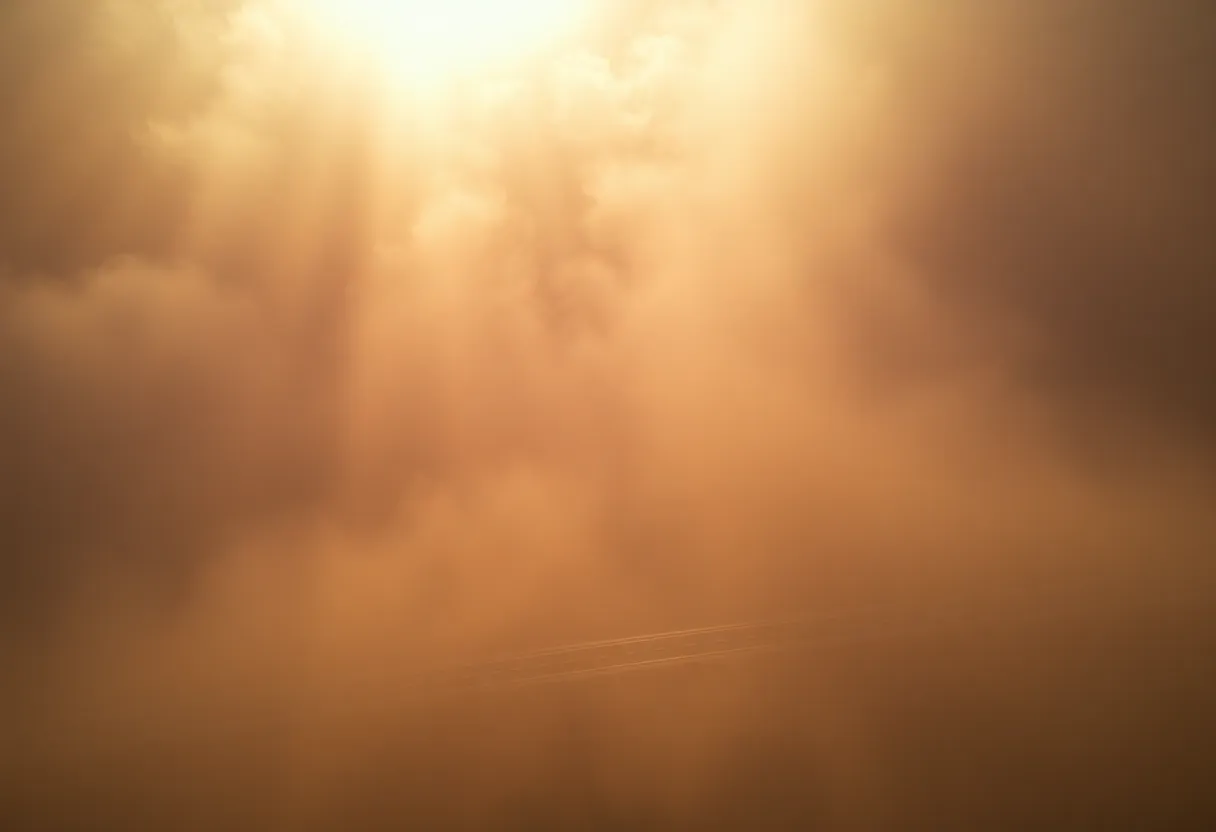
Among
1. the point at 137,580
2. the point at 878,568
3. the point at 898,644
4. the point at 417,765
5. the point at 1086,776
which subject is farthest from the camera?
the point at 137,580

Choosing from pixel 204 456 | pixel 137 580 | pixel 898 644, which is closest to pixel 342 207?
pixel 204 456

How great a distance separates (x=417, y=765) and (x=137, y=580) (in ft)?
14.7

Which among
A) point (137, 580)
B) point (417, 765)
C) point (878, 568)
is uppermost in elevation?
point (137, 580)

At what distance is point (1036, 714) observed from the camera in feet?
15.5

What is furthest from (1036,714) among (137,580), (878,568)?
(137,580)

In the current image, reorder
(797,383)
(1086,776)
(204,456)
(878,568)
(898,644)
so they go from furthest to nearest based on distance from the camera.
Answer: (797,383) → (204,456) → (878,568) → (898,644) → (1086,776)

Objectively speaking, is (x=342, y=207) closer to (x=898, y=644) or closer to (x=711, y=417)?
(x=711, y=417)

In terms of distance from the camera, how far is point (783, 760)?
462 centimetres

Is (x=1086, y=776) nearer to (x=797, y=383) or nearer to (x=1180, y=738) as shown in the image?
(x=1180, y=738)

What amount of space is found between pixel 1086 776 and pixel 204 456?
810 cm

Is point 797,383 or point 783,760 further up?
point 797,383

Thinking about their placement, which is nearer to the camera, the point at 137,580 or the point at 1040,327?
the point at 137,580

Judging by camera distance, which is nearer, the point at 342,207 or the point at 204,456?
the point at 204,456

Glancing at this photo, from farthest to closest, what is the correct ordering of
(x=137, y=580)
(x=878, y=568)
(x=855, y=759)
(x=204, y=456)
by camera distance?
(x=204, y=456) → (x=137, y=580) → (x=878, y=568) → (x=855, y=759)
